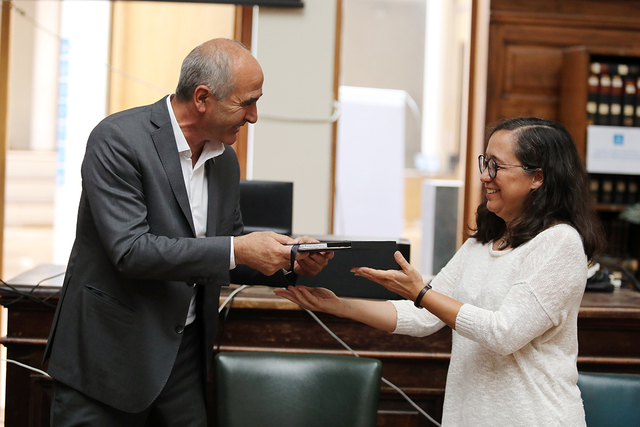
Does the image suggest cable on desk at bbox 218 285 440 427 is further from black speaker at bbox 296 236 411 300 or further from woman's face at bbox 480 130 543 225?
woman's face at bbox 480 130 543 225

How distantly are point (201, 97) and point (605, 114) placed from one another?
10.3 feet

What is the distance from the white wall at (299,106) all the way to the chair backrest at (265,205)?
139 cm

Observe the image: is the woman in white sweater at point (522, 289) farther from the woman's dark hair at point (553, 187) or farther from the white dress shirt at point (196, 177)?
the white dress shirt at point (196, 177)

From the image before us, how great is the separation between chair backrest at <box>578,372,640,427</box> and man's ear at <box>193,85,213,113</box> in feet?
3.80

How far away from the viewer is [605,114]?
3.77 m

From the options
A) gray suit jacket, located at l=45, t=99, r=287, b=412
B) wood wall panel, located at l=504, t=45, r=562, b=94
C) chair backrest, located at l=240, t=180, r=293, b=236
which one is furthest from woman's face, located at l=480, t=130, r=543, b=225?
wood wall panel, located at l=504, t=45, r=562, b=94

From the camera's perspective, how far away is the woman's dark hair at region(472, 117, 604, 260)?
53.5 inches

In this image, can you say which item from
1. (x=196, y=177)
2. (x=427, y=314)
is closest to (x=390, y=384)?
(x=427, y=314)

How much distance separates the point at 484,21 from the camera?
12.9ft

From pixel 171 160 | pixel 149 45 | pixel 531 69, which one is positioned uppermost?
pixel 149 45

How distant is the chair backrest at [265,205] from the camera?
6.74ft

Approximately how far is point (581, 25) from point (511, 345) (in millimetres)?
3289

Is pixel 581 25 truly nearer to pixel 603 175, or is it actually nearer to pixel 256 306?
pixel 603 175

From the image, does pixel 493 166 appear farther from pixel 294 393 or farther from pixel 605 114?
pixel 605 114
